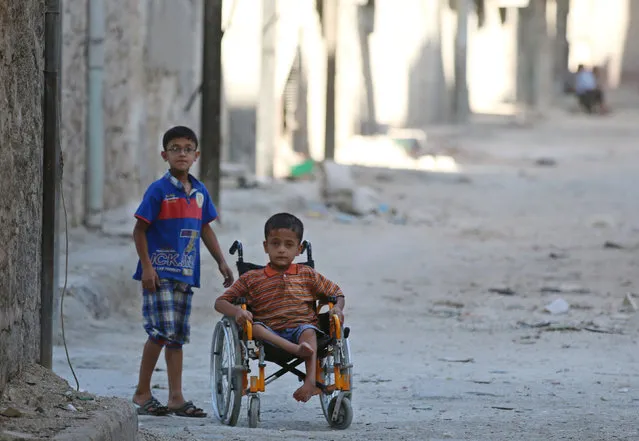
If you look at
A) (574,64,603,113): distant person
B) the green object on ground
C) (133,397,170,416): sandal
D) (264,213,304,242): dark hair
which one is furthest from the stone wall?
(574,64,603,113): distant person

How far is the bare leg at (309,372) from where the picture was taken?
17.5 feet

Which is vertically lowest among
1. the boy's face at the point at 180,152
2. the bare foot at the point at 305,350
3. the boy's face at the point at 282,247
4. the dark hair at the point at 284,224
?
the bare foot at the point at 305,350

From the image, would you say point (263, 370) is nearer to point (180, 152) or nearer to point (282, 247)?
point (282, 247)

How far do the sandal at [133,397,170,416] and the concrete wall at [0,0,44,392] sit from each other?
123 cm

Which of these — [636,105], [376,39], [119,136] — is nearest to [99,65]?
[119,136]

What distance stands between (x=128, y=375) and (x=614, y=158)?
58.8 ft

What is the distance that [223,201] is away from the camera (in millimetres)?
13812

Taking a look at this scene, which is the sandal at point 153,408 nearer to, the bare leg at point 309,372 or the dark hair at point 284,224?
the bare leg at point 309,372

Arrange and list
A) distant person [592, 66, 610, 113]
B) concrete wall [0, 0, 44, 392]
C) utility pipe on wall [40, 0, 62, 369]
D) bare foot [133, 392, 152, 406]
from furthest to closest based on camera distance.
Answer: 1. distant person [592, 66, 610, 113]
2. bare foot [133, 392, 152, 406]
3. utility pipe on wall [40, 0, 62, 369]
4. concrete wall [0, 0, 44, 392]

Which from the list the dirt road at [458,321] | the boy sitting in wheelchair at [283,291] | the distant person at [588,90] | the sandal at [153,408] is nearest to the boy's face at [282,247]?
the boy sitting in wheelchair at [283,291]

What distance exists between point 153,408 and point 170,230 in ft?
2.54

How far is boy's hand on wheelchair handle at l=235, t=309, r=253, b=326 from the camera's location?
17.6 feet

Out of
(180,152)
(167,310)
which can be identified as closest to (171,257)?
(167,310)

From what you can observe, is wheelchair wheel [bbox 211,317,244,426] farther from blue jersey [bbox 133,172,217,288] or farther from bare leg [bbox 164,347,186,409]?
blue jersey [bbox 133,172,217,288]
